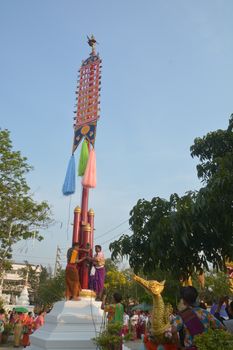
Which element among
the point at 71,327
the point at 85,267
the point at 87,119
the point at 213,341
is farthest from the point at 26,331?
the point at 213,341

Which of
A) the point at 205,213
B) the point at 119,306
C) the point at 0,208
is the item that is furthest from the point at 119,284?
the point at 205,213

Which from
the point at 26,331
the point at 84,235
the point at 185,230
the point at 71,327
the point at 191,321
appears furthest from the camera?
the point at 26,331

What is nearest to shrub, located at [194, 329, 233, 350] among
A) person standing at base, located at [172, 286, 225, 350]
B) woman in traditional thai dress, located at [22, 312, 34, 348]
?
person standing at base, located at [172, 286, 225, 350]

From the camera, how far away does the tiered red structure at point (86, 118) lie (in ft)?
37.2

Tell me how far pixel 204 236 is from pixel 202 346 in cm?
254

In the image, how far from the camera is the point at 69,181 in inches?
495

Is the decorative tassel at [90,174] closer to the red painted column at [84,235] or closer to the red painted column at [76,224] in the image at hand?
the red painted column at [84,235]

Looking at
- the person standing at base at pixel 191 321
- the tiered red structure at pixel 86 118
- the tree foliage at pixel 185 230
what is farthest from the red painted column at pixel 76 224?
the person standing at base at pixel 191 321

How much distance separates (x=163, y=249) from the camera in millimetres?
6164

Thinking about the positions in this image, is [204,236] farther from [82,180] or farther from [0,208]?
[0,208]

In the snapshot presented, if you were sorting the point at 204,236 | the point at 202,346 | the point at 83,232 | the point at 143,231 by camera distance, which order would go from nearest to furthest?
the point at 202,346 → the point at 204,236 → the point at 143,231 → the point at 83,232

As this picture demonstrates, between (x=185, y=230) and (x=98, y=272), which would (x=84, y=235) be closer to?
(x=98, y=272)

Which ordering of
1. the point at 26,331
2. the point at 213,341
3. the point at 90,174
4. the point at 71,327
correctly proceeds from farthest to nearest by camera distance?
the point at 26,331 < the point at 90,174 < the point at 71,327 < the point at 213,341

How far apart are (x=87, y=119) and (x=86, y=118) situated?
70 millimetres
